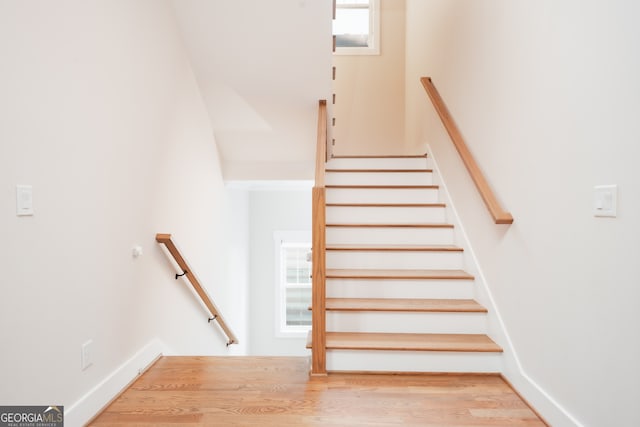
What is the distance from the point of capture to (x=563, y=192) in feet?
5.85

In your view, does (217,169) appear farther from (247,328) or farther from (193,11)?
(247,328)

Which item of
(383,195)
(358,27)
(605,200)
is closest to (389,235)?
(383,195)

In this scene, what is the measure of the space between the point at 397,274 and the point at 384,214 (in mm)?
801

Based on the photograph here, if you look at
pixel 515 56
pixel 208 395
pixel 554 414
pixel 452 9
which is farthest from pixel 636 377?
pixel 452 9

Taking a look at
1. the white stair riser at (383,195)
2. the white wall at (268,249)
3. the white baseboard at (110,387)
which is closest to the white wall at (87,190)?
the white baseboard at (110,387)

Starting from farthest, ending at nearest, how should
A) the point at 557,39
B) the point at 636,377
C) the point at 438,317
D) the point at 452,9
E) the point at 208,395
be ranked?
the point at 452,9, the point at 438,317, the point at 208,395, the point at 557,39, the point at 636,377

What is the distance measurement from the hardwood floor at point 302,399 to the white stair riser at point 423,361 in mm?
43

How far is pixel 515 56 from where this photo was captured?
2.25m

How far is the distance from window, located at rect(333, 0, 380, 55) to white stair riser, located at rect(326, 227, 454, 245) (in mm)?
3159

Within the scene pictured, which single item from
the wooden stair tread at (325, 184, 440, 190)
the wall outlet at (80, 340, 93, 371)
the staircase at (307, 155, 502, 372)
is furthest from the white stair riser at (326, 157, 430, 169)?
the wall outlet at (80, 340, 93, 371)

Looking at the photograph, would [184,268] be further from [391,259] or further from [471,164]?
[471,164]

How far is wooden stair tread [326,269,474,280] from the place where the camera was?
287cm

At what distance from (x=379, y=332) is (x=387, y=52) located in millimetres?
4176

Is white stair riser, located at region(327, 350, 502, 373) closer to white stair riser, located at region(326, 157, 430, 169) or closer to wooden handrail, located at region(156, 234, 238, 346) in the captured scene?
wooden handrail, located at region(156, 234, 238, 346)
